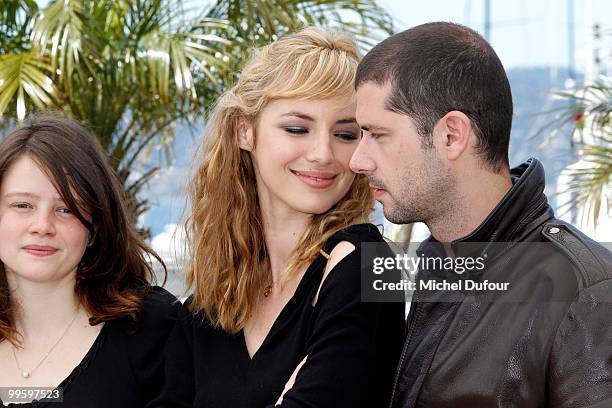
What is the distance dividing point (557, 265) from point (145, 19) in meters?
3.11

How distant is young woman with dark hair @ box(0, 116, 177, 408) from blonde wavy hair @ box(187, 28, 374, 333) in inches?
7.6

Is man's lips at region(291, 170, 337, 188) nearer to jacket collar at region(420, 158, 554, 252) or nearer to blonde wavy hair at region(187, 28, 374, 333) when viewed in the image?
blonde wavy hair at region(187, 28, 374, 333)

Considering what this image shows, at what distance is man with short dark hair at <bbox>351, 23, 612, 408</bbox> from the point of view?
5.40ft

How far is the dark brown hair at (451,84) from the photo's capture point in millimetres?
1913

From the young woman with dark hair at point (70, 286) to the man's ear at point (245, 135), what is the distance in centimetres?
39

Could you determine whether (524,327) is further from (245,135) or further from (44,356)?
(44,356)

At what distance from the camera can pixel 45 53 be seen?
422cm

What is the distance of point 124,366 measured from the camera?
2.37 meters

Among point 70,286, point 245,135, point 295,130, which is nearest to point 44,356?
point 70,286

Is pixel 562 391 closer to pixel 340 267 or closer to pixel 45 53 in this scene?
pixel 340 267

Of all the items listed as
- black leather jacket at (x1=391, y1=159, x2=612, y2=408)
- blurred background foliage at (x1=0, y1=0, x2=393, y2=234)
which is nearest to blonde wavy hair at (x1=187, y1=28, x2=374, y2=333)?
black leather jacket at (x1=391, y1=159, x2=612, y2=408)

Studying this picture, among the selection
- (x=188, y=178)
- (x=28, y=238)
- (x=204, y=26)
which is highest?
(x=204, y=26)

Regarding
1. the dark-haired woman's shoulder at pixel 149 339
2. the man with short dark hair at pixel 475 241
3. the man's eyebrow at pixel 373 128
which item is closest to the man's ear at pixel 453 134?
the man with short dark hair at pixel 475 241

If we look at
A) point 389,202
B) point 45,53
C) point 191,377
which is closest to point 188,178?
point 191,377
